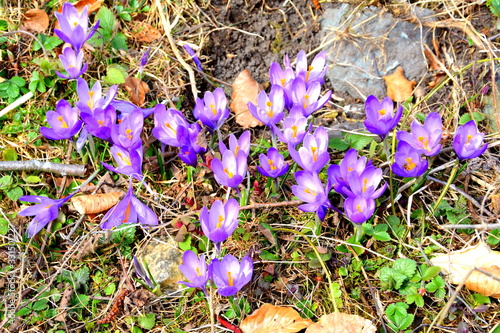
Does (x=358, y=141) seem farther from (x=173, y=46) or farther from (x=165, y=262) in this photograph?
(x=173, y=46)

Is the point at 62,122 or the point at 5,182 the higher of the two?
the point at 62,122

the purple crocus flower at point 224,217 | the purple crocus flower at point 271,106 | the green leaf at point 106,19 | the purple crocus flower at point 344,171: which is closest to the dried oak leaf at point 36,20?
the green leaf at point 106,19

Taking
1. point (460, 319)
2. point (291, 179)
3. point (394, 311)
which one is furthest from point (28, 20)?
point (460, 319)

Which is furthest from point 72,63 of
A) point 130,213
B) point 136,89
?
point 130,213

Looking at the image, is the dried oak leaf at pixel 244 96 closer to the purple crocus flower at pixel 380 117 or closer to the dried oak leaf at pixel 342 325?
the purple crocus flower at pixel 380 117

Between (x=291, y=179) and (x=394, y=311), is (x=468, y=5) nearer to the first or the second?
(x=291, y=179)

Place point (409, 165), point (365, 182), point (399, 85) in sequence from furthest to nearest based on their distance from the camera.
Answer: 1. point (399, 85)
2. point (409, 165)
3. point (365, 182)
